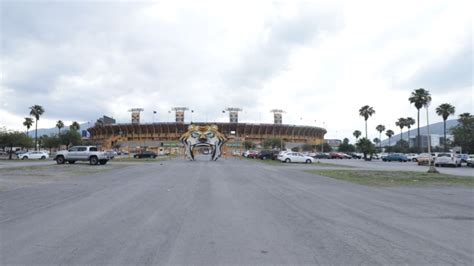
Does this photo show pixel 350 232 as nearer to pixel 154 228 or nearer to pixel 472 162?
pixel 154 228

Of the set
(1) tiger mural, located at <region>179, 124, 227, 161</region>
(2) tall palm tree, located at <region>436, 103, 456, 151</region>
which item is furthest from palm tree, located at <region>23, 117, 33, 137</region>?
(2) tall palm tree, located at <region>436, 103, 456, 151</region>

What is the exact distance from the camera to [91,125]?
6102 inches

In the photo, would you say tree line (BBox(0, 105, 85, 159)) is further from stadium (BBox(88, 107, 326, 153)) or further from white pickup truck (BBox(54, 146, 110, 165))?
white pickup truck (BBox(54, 146, 110, 165))

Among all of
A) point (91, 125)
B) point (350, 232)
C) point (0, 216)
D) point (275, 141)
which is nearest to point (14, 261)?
point (0, 216)

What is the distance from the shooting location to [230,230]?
7.00 m

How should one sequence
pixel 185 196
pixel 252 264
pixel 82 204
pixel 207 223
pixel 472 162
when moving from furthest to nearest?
1. pixel 472 162
2. pixel 185 196
3. pixel 82 204
4. pixel 207 223
5. pixel 252 264

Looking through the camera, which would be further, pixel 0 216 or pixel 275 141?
pixel 275 141

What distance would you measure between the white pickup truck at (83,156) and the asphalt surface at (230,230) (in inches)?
946

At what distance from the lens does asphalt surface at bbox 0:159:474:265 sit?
532 cm

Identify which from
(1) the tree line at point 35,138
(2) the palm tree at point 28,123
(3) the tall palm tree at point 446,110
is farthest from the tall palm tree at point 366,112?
(2) the palm tree at point 28,123

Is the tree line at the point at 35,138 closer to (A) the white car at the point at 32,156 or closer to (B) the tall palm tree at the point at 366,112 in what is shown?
(A) the white car at the point at 32,156

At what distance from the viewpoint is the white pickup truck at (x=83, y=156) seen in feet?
115

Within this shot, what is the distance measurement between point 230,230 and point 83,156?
105 ft

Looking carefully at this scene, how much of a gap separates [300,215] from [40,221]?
5892 mm
